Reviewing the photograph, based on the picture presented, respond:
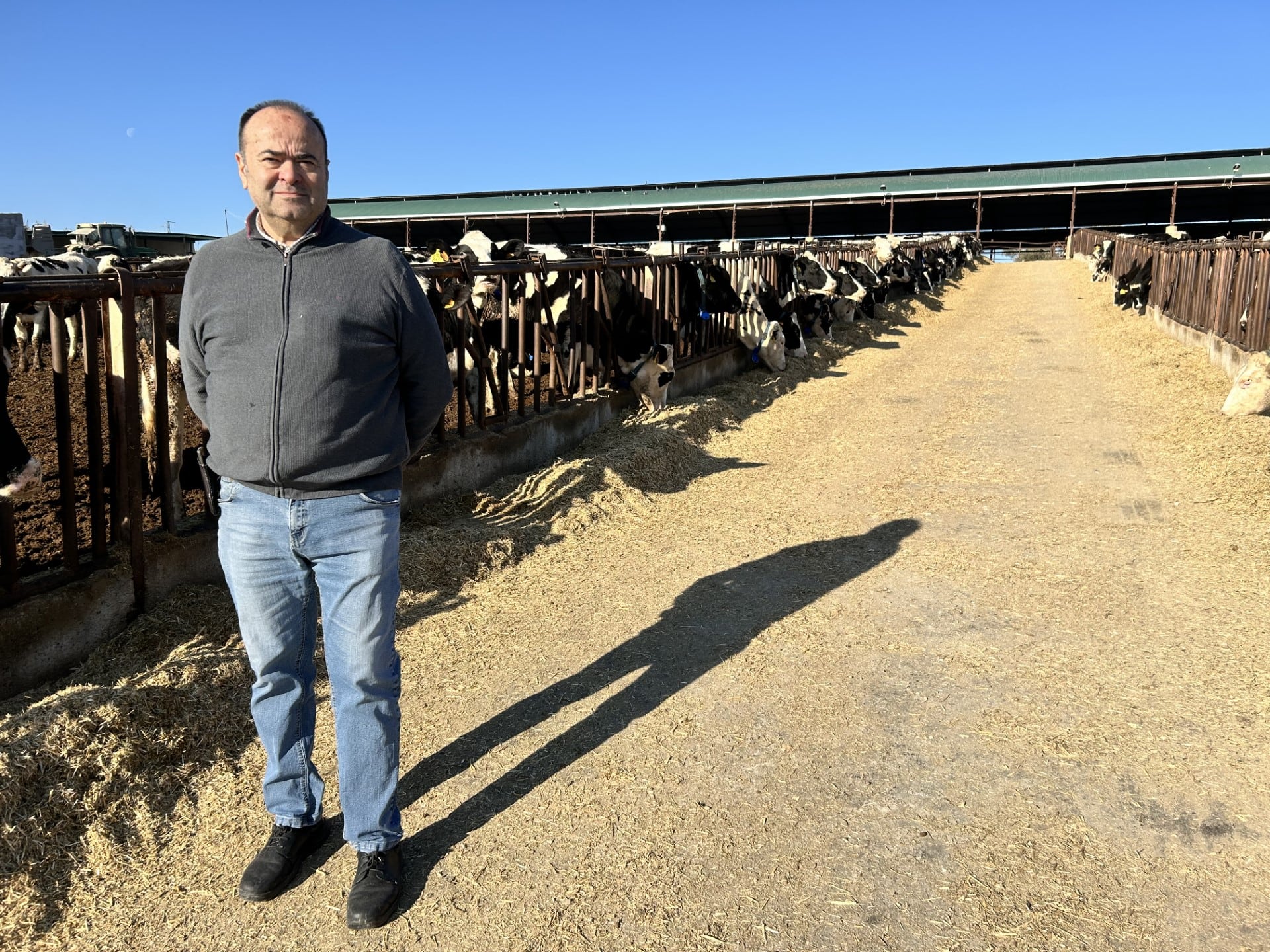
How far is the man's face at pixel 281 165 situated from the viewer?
2.49m

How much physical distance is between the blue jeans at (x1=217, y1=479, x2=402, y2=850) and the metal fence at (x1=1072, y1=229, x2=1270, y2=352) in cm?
1146

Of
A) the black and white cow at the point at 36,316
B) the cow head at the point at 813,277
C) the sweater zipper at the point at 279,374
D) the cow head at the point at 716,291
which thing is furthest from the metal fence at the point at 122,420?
the cow head at the point at 813,277

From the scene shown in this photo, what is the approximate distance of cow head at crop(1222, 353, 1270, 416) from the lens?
932 cm

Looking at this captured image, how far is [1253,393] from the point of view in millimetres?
9344

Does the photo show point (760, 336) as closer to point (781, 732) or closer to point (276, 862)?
point (781, 732)

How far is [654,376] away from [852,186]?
144 feet

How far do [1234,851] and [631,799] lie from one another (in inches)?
72.9

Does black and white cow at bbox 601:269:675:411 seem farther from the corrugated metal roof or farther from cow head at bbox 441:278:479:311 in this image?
the corrugated metal roof

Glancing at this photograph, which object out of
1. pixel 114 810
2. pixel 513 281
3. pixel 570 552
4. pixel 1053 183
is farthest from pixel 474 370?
pixel 1053 183

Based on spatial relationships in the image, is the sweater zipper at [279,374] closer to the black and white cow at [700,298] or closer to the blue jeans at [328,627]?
the blue jeans at [328,627]

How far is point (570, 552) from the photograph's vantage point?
5.86m

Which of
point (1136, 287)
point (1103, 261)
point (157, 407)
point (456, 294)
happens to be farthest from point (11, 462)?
point (1103, 261)

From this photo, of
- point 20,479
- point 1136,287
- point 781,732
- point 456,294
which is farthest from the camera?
point 1136,287

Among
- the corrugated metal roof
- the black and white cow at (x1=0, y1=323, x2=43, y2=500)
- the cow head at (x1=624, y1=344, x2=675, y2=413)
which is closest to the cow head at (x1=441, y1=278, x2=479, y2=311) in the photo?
the cow head at (x1=624, y1=344, x2=675, y2=413)
